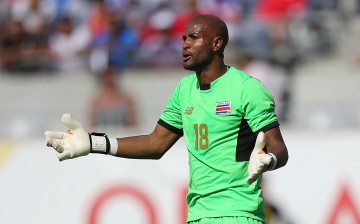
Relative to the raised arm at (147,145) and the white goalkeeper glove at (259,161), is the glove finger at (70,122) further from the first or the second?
the white goalkeeper glove at (259,161)

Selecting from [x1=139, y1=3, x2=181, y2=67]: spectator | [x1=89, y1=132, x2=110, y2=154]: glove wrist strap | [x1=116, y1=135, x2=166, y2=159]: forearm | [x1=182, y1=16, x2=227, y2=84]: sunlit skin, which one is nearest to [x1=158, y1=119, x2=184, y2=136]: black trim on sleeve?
[x1=116, y1=135, x2=166, y2=159]: forearm

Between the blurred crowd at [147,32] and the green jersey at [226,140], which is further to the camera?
the blurred crowd at [147,32]

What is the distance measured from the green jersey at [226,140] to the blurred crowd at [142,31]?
5.60 meters

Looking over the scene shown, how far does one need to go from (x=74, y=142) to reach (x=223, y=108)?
2.92ft

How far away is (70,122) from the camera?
5.04 metres

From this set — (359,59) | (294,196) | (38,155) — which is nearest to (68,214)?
(38,155)

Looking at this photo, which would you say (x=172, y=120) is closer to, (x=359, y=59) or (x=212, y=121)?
(x=212, y=121)

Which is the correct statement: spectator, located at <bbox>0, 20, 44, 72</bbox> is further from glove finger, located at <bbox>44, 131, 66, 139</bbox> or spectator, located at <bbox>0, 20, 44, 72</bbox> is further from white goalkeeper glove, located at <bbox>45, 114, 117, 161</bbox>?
glove finger, located at <bbox>44, 131, 66, 139</bbox>

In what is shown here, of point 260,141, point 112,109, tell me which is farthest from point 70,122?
point 112,109

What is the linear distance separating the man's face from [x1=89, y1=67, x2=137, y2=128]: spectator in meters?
4.59

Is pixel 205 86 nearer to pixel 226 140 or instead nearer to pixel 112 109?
pixel 226 140

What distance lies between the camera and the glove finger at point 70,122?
498cm

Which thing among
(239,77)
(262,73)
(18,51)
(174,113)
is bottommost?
(262,73)

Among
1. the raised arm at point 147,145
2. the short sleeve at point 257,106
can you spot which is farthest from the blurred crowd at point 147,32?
the short sleeve at point 257,106
